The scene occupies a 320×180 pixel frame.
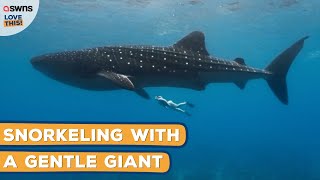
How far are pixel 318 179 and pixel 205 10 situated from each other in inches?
392

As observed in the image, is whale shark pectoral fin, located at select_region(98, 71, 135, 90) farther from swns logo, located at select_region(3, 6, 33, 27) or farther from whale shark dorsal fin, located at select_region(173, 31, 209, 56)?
swns logo, located at select_region(3, 6, 33, 27)

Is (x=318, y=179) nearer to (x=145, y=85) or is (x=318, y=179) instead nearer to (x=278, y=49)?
(x=278, y=49)

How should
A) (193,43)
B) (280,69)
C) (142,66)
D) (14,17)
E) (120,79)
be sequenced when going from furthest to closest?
(14,17)
(280,69)
(193,43)
(142,66)
(120,79)

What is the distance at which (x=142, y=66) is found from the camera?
23.1ft

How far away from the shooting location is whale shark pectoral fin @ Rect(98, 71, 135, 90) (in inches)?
252

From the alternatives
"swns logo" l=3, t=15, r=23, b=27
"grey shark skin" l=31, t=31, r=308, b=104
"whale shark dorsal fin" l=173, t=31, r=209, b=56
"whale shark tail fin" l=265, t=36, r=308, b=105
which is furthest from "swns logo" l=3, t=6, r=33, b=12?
"whale shark tail fin" l=265, t=36, r=308, b=105

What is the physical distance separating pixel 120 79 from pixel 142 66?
639 mm

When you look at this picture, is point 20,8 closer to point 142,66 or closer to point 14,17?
point 14,17

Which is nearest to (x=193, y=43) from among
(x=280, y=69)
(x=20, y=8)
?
(x=280, y=69)

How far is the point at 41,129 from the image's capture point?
721cm

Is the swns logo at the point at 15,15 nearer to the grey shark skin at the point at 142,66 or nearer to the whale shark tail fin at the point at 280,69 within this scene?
the grey shark skin at the point at 142,66

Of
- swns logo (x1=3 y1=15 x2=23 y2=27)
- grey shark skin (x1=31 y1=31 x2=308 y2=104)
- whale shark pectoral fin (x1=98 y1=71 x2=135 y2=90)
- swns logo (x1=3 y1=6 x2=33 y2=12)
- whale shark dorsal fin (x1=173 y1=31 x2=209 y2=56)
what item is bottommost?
whale shark pectoral fin (x1=98 y1=71 x2=135 y2=90)

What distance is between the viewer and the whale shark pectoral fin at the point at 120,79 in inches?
252

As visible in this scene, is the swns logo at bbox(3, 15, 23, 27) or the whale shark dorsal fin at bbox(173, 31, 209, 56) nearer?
the whale shark dorsal fin at bbox(173, 31, 209, 56)
